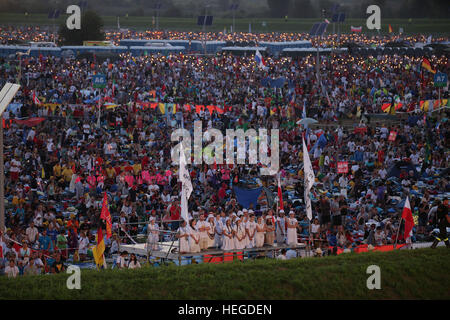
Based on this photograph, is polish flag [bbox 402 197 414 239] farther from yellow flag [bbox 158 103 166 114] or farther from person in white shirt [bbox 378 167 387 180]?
yellow flag [bbox 158 103 166 114]

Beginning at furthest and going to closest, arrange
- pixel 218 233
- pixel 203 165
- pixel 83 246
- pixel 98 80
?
1. pixel 98 80
2. pixel 203 165
3. pixel 83 246
4. pixel 218 233

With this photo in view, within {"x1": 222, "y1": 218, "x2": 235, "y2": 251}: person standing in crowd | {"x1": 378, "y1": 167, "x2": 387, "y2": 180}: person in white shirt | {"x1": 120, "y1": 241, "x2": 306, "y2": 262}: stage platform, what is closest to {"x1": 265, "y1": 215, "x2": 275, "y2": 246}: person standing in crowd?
{"x1": 120, "y1": 241, "x2": 306, "y2": 262}: stage platform

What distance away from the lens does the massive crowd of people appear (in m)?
20.4

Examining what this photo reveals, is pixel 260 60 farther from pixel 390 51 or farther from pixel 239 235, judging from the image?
pixel 239 235

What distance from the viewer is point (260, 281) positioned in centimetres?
1542

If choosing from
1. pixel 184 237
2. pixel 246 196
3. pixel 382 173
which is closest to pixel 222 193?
pixel 246 196

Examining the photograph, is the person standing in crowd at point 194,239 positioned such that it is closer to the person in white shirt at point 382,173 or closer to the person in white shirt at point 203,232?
the person in white shirt at point 203,232

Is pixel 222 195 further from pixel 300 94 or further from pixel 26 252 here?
pixel 300 94

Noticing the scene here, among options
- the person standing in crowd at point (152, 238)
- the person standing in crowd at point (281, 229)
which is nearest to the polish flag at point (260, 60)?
the person standing in crowd at point (281, 229)

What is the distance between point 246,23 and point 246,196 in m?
117

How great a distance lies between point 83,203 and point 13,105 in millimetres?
15964

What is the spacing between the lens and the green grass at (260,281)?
1468 cm

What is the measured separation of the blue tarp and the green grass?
7208 millimetres

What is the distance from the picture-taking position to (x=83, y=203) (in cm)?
2506
